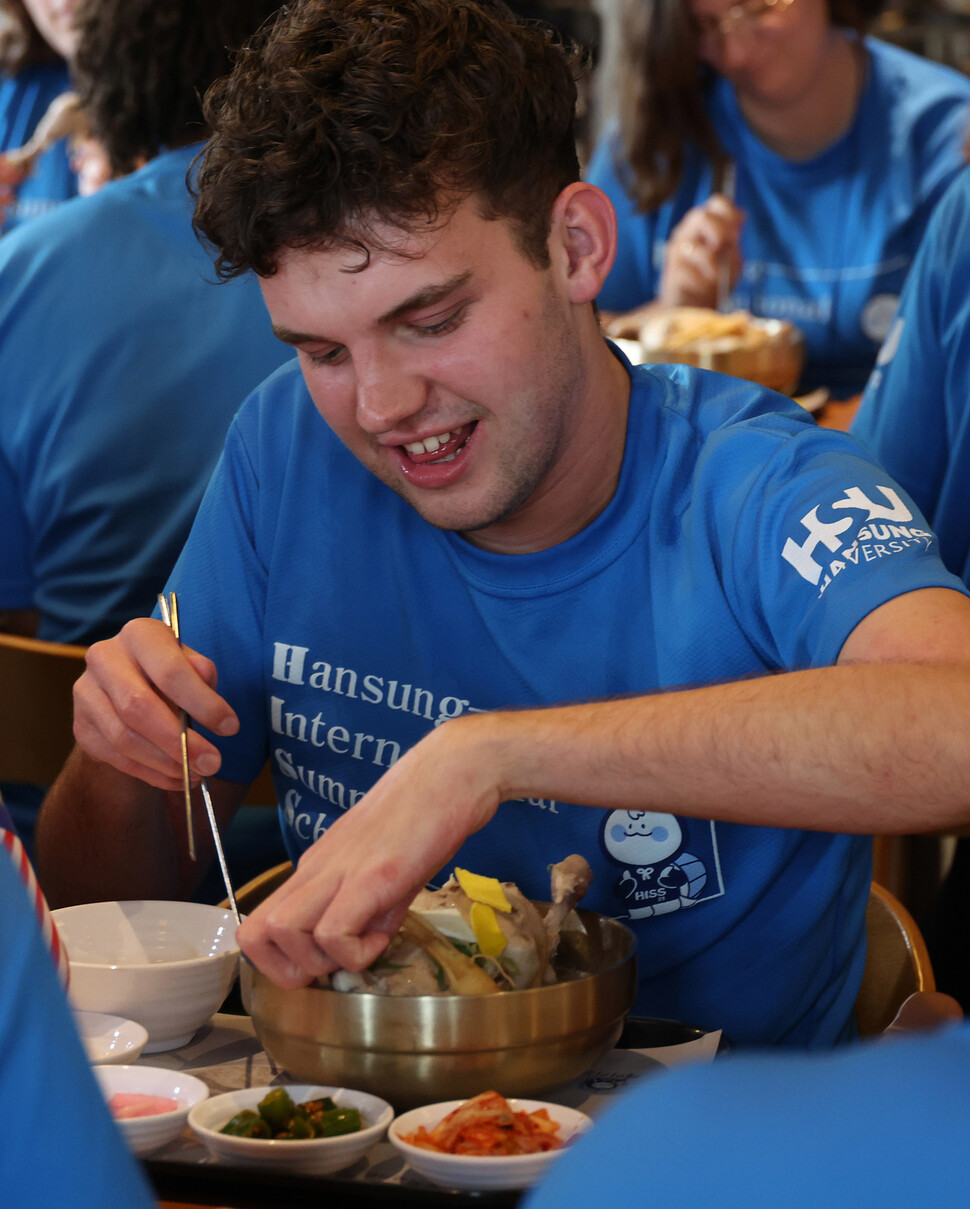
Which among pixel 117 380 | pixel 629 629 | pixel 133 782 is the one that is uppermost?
pixel 117 380

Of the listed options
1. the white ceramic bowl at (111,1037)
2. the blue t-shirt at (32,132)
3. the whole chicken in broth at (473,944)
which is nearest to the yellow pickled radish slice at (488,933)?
the whole chicken in broth at (473,944)

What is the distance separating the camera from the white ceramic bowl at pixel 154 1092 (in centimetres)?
86

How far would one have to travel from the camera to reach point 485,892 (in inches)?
39.8

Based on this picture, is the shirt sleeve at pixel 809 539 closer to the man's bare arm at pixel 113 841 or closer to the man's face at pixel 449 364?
the man's face at pixel 449 364

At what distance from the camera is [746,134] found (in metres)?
3.31

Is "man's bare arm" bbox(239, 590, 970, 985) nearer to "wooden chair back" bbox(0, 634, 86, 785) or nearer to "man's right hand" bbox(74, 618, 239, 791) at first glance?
"man's right hand" bbox(74, 618, 239, 791)

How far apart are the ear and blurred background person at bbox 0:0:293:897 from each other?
2.29 ft

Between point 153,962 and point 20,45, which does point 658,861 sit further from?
point 20,45

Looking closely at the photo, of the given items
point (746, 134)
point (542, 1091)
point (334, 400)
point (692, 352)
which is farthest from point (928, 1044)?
point (746, 134)

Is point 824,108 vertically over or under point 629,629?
over

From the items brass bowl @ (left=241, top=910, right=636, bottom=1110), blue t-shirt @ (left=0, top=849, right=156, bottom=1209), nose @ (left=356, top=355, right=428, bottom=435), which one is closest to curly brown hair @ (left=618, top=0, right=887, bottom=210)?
nose @ (left=356, top=355, right=428, bottom=435)

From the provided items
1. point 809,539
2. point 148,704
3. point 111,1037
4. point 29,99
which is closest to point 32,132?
point 29,99

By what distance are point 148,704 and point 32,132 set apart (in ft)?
10.7

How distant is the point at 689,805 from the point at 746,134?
2.59 m
